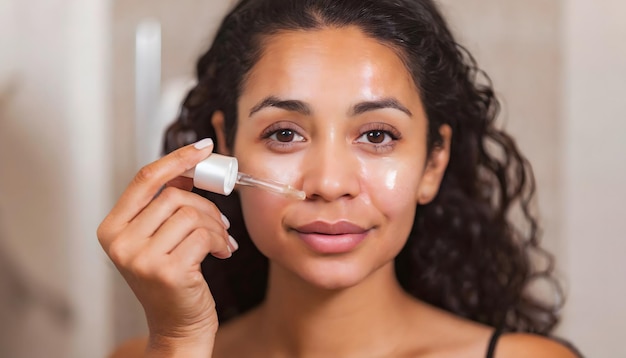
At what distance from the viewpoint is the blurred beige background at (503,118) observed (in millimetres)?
1354

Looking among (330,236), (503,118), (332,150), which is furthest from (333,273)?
(503,118)

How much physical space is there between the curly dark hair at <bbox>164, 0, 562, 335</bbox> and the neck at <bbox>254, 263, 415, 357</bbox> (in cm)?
17

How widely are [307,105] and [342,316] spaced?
0.32 meters

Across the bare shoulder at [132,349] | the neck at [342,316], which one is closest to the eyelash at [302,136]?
the neck at [342,316]

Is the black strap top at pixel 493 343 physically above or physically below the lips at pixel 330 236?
below

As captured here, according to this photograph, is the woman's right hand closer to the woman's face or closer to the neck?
the woman's face

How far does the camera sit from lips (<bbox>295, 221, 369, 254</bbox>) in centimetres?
94

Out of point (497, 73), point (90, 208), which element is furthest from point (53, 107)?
point (497, 73)

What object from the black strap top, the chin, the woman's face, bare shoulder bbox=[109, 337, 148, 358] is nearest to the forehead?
the woman's face

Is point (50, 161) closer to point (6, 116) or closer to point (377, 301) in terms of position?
point (6, 116)

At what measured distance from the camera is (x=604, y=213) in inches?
55.6

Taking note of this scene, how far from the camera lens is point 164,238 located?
2.81 feet

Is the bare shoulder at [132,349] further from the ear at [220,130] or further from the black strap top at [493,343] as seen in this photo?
the black strap top at [493,343]

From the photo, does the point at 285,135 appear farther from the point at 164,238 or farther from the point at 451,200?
the point at 451,200
